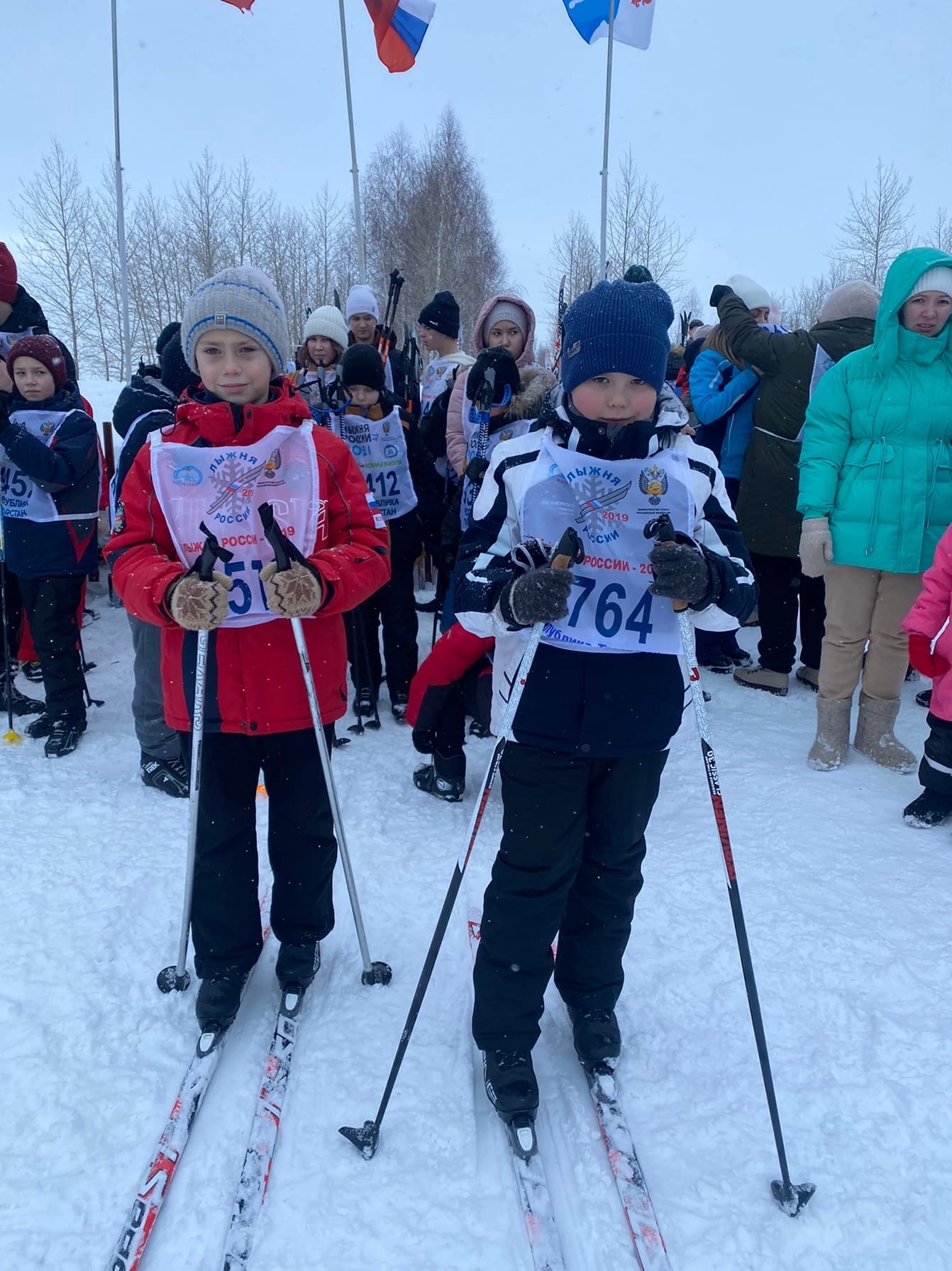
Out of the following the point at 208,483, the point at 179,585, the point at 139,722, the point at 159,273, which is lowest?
the point at 139,722

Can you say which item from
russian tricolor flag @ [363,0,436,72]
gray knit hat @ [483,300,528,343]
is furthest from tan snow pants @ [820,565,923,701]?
russian tricolor flag @ [363,0,436,72]

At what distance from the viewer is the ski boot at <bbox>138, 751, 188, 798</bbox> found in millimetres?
4070

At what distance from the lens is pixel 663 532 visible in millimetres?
1903

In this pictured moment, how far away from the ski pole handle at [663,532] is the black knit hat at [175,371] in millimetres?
2931

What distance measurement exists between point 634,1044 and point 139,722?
9.89ft

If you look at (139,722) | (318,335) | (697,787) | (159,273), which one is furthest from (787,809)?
(159,273)

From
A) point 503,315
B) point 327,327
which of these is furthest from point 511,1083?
point 327,327

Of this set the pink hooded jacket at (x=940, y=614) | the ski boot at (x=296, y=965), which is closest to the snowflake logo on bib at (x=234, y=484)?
the ski boot at (x=296, y=965)

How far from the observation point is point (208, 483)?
2285 mm

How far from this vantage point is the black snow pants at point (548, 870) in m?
2.11

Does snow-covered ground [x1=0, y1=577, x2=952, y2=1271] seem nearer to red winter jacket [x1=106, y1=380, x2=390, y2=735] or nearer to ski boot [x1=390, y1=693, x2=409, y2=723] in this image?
red winter jacket [x1=106, y1=380, x2=390, y2=735]

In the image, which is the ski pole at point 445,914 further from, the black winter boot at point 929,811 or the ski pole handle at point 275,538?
the black winter boot at point 929,811

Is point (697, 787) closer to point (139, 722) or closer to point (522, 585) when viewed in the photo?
point (522, 585)

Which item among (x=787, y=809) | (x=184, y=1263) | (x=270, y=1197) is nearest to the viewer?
(x=184, y=1263)
